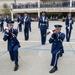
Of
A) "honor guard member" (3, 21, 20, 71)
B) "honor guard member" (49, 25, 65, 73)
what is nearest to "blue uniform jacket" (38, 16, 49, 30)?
"honor guard member" (3, 21, 20, 71)

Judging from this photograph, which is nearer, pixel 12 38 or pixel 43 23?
pixel 12 38

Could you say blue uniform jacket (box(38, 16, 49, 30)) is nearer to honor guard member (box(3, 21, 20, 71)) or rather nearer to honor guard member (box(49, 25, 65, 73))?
honor guard member (box(3, 21, 20, 71))

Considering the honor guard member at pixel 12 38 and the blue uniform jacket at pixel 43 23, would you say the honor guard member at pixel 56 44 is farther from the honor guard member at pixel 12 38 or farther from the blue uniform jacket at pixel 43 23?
the blue uniform jacket at pixel 43 23

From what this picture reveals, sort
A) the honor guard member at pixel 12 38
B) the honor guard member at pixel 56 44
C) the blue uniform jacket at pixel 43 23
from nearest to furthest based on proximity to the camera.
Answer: the honor guard member at pixel 56 44, the honor guard member at pixel 12 38, the blue uniform jacket at pixel 43 23

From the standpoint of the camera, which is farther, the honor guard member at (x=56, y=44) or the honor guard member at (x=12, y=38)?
the honor guard member at (x=12, y=38)

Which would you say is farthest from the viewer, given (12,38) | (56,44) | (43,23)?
(43,23)

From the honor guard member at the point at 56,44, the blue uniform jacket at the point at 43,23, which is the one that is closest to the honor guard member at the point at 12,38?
the honor guard member at the point at 56,44

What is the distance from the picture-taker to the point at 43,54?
815 centimetres

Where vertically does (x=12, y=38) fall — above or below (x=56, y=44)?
above

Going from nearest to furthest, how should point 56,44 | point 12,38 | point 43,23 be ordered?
1. point 56,44
2. point 12,38
3. point 43,23

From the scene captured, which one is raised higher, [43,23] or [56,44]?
[43,23]

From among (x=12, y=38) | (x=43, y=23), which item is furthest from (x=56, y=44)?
(x=43, y=23)

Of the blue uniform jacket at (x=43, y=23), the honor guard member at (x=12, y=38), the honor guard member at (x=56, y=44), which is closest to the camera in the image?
the honor guard member at (x=56, y=44)

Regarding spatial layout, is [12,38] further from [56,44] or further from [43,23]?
[43,23]
